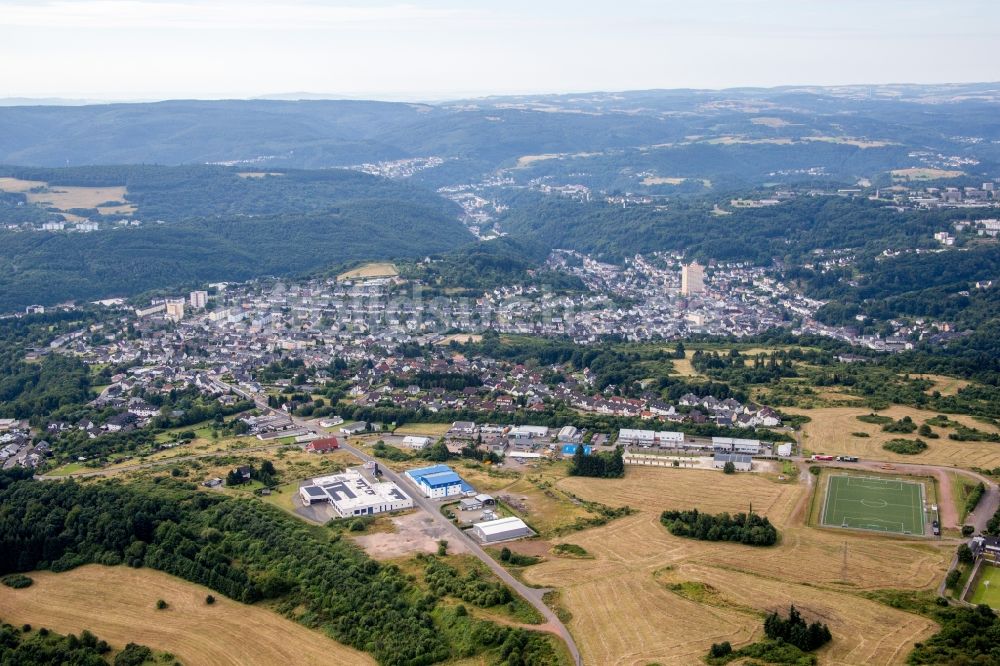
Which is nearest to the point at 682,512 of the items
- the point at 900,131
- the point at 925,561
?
the point at 925,561

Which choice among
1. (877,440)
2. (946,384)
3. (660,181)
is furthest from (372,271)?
(660,181)

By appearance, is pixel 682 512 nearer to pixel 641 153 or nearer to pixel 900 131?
pixel 641 153

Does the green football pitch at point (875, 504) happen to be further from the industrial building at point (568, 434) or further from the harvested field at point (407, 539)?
the harvested field at point (407, 539)

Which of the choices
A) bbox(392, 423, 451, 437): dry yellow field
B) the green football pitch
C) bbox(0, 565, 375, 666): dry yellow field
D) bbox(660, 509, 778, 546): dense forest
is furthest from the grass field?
bbox(392, 423, 451, 437): dry yellow field

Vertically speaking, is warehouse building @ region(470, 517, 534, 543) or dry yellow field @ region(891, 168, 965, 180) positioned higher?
dry yellow field @ region(891, 168, 965, 180)

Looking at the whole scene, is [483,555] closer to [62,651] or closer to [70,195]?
[62,651]

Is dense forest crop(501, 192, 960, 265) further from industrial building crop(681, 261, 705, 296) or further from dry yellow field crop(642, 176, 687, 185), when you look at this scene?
dry yellow field crop(642, 176, 687, 185)
